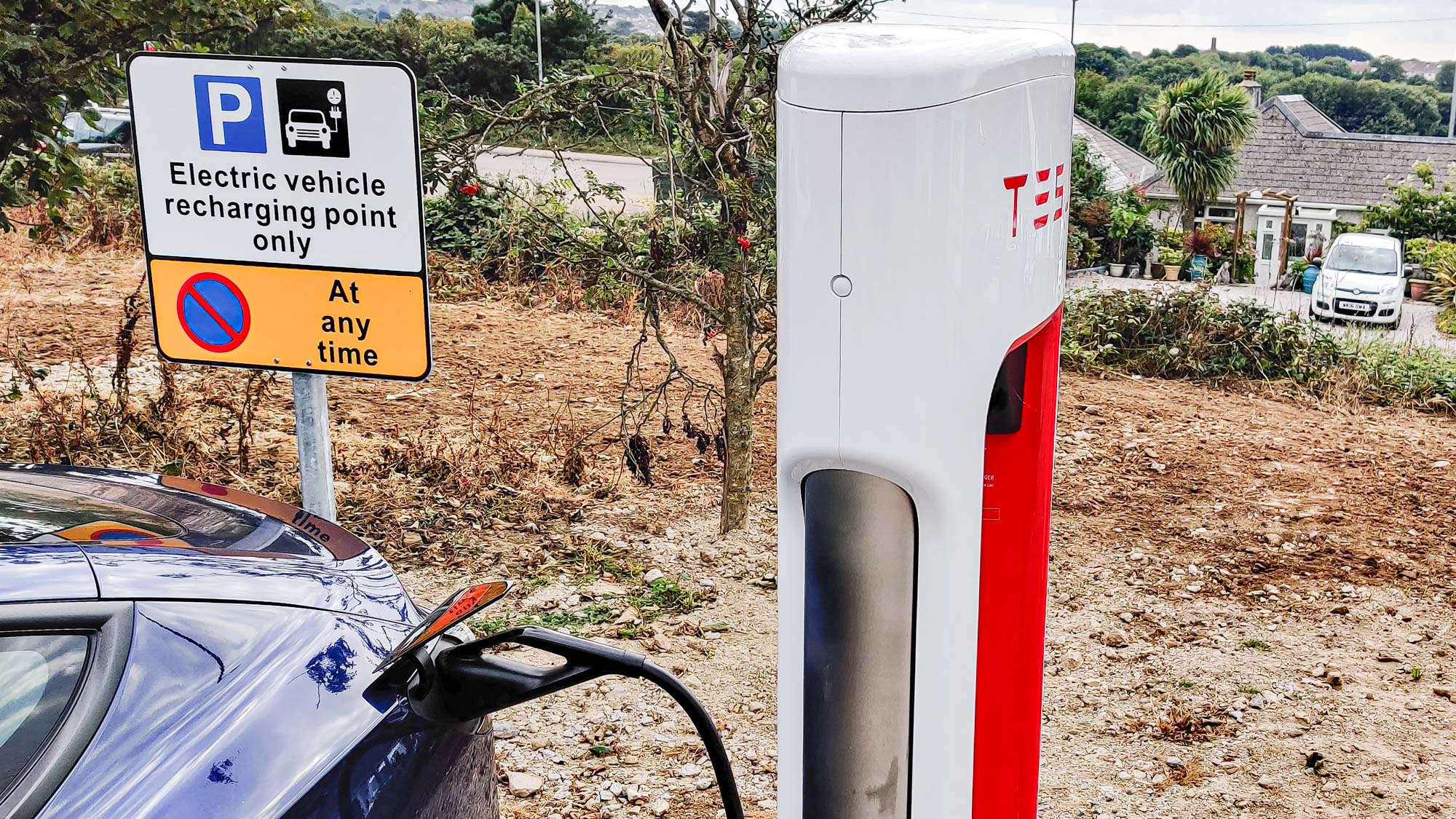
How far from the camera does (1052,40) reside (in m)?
1.96

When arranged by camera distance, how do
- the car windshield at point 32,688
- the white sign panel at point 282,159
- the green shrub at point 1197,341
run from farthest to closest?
the green shrub at point 1197,341, the white sign panel at point 282,159, the car windshield at point 32,688

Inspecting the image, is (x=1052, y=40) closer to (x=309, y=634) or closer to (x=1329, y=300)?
(x=309, y=634)

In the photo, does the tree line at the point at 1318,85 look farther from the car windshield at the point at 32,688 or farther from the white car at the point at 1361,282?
the car windshield at the point at 32,688

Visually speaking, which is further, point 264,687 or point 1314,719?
point 1314,719

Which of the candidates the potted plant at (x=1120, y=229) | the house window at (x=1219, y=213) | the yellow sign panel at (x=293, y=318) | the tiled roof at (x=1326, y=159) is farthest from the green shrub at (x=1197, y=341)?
the tiled roof at (x=1326, y=159)

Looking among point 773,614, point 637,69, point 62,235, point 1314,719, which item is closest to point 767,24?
point 637,69

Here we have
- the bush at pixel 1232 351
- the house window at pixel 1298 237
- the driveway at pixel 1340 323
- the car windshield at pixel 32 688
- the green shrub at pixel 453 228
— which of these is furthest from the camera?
the house window at pixel 1298 237

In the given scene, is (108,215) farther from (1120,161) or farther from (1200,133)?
(1120,161)

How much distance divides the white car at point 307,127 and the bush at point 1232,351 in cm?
667

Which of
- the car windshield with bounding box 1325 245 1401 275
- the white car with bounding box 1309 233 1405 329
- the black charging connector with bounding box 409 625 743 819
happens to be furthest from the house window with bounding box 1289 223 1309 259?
the black charging connector with bounding box 409 625 743 819

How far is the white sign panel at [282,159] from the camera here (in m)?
2.53

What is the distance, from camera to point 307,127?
2.57 meters

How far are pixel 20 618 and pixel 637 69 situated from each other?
329 centimetres

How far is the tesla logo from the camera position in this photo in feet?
5.85
